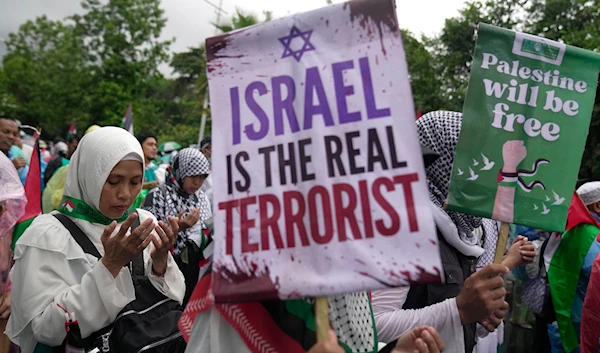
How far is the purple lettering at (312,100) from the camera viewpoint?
4.01 feet

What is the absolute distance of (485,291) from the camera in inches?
65.7

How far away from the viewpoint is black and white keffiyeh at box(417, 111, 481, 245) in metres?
2.07

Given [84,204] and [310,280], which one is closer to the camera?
[310,280]

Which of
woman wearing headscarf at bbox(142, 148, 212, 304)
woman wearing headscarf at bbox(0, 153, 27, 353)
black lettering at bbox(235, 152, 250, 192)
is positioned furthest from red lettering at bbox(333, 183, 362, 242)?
woman wearing headscarf at bbox(142, 148, 212, 304)

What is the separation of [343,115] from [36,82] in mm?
38631

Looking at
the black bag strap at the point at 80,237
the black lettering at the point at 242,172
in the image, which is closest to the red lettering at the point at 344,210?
the black lettering at the point at 242,172

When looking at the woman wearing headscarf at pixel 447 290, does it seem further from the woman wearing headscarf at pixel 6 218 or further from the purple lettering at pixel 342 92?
the woman wearing headscarf at pixel 6 218

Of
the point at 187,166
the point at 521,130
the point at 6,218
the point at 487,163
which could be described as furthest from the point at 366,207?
the point at 187,166

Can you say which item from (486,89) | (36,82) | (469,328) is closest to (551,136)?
(486,89)

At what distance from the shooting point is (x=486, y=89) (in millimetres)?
1847

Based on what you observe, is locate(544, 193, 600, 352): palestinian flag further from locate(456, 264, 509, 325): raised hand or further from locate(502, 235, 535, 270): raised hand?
locate(456, 264, 509, 325): raised hand

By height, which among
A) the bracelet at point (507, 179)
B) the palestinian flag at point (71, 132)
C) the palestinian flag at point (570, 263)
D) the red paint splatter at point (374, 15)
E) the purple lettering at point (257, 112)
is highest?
the palestinian flag at point (71, 132)

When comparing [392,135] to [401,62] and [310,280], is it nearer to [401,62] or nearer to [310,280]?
[401,62]

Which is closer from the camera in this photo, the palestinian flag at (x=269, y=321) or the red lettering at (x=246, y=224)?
the red lettering at (x=246, y=224)
